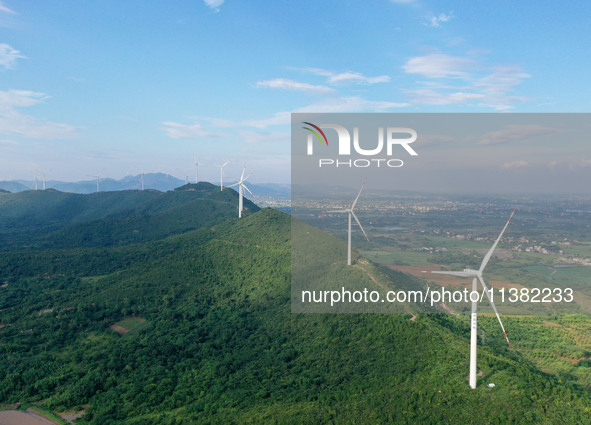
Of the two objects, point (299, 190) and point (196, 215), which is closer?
point (299, 190)

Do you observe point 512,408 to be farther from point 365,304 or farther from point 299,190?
point 299,190

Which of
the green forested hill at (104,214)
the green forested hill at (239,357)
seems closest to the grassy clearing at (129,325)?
the green forested hill at (239,357)

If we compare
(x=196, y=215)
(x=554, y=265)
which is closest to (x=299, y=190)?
(x=554, y=265)

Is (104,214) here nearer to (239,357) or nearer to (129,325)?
(129,325)

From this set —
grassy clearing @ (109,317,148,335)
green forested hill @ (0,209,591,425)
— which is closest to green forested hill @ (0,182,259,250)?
green forested hill @ (0,209,591,425)

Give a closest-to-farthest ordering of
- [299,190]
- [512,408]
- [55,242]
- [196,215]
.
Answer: [512,408] < [299,190] < [55,242] < [196,215]
